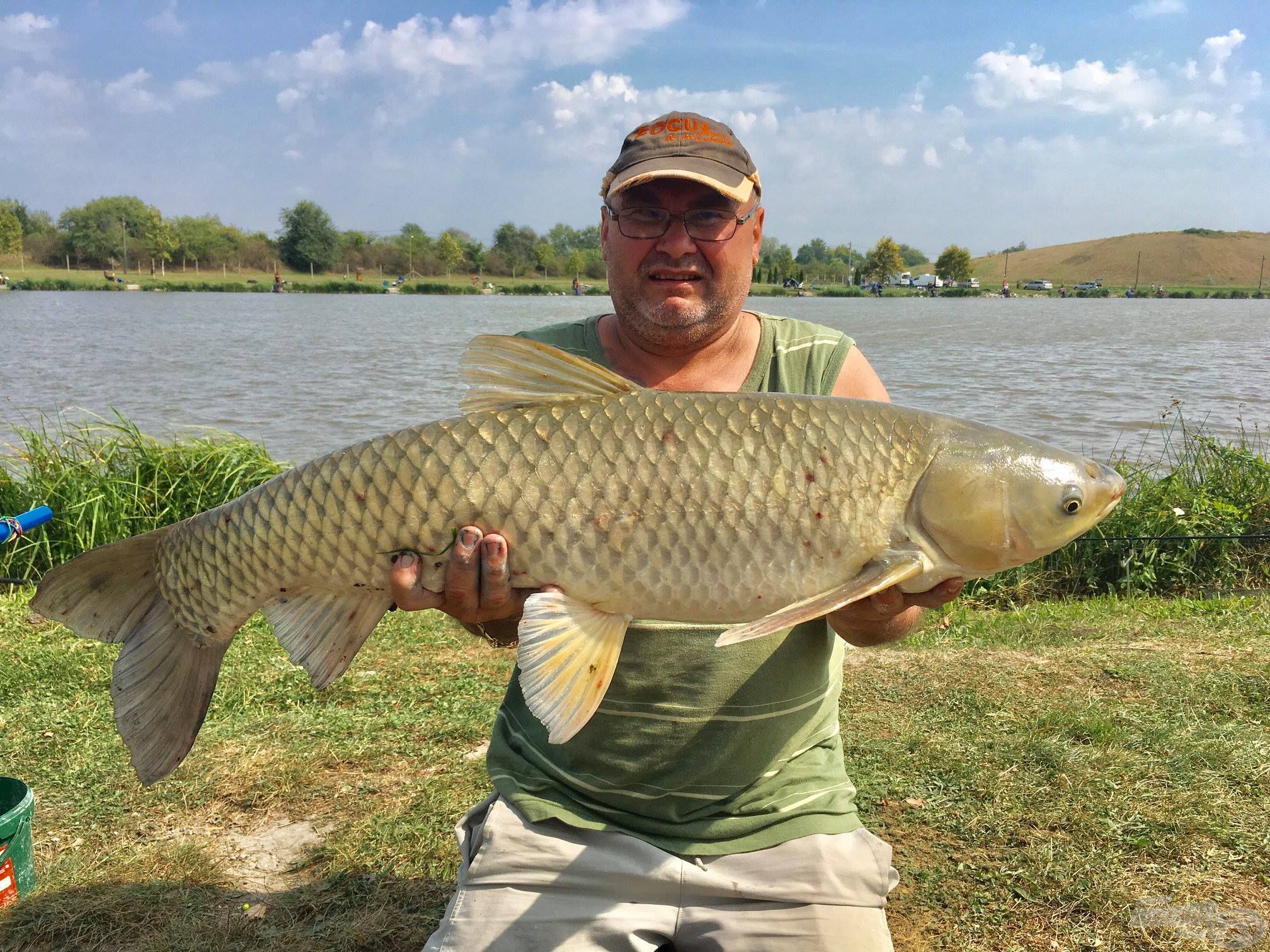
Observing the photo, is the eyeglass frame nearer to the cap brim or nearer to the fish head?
the cap brim

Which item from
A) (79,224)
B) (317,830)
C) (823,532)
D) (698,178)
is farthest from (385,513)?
(79,224)

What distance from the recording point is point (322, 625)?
73.0 inches

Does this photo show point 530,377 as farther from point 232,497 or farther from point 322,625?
point 232,497

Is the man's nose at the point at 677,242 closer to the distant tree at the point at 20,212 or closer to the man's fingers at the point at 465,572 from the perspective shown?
the man's fingers at the point at 465,572

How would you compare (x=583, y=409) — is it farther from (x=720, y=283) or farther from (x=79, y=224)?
(x=79, y=224)

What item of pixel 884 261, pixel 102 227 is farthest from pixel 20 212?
pixel 884 261

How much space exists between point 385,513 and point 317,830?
1.75 meters

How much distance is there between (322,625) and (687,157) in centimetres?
134

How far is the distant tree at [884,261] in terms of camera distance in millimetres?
120188

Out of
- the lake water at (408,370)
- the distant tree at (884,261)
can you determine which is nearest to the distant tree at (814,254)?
the distant tree at (884,261)

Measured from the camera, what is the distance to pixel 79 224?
302 feet

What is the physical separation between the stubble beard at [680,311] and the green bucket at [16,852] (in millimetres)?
2034

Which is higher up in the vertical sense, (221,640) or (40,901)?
(221,640)

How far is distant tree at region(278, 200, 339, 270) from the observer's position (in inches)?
3890
